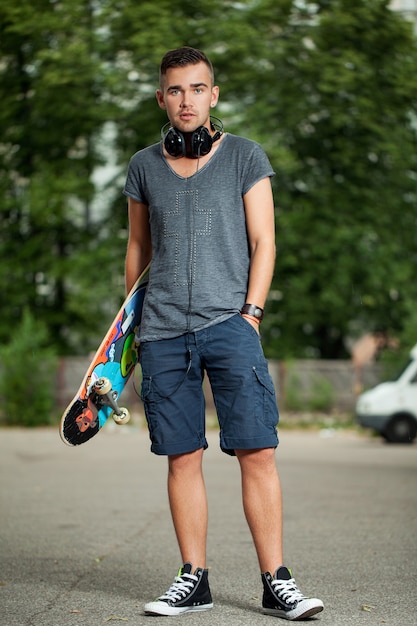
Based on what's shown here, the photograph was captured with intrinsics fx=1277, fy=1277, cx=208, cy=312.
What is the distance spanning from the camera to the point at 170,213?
16.0 ft

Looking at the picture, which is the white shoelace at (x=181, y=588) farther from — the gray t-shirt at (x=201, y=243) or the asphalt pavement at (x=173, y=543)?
the gray t-shirt at (x=201, y=243)

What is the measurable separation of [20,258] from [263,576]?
25270 mm

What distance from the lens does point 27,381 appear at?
24.3 meters

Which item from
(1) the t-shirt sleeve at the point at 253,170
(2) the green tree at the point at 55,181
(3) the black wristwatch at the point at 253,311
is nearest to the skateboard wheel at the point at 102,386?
(3) the black wristwatch at the point at 253,311

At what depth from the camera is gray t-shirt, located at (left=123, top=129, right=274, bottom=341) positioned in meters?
4.82

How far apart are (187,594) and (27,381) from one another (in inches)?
777

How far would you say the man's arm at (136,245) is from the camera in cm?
511

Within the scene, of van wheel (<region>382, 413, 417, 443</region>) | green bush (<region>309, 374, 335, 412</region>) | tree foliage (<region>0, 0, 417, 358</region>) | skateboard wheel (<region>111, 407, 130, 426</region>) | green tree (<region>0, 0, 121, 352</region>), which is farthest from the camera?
green bush (<region>309, 374, 335, 412</region>)

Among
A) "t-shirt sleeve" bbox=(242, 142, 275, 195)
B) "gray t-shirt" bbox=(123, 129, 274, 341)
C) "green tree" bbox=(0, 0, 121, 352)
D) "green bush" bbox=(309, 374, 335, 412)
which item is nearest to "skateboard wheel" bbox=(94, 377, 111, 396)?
"gray t-shirt" bbox=(123, 129, 274, 341)

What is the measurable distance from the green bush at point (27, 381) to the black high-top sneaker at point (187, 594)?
63.3 ft

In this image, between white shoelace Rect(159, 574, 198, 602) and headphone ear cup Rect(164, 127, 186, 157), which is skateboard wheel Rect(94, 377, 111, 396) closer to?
white shoelace Rect(159, 574, 198, 602)

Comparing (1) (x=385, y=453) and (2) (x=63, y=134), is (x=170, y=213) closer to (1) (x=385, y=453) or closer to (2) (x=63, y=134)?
(1) (x=385, y=453)

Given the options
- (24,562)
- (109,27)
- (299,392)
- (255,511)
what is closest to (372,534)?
(24,562)

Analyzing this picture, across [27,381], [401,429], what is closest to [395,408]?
[401,429]
